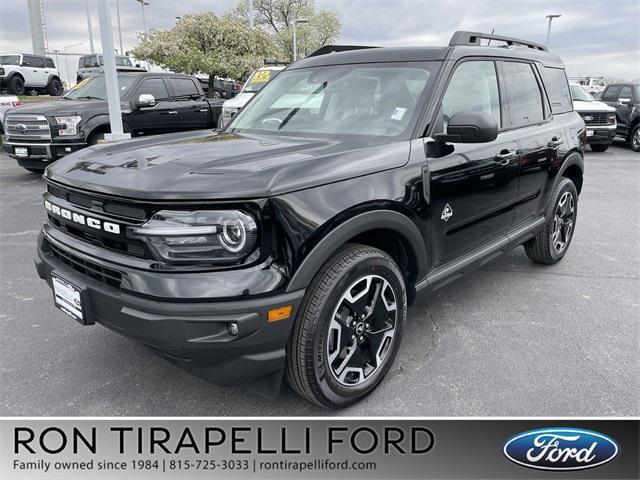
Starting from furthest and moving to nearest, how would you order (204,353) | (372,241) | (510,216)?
(510,216) → (372,241) → (204,353)

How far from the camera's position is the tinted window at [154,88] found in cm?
956

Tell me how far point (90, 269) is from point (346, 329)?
1.22m

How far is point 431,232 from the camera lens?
290 centimetres

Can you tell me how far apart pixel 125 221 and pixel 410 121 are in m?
1.63

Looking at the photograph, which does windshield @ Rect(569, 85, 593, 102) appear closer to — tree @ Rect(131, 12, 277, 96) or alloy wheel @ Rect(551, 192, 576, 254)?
alloy wheel @ Rect(551, 192, 576, 254)

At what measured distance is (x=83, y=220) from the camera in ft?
7.90

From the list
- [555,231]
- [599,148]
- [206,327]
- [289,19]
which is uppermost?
[289,19]

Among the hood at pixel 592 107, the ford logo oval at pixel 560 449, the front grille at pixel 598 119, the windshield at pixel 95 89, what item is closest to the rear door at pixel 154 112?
the windshield at pixel 95 89

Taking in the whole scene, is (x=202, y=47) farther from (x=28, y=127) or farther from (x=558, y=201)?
(x=558, y=201)

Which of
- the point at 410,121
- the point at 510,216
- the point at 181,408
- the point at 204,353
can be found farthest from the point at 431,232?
the point at 181,408

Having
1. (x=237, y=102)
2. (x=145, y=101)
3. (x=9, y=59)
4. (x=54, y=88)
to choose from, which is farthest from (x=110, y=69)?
(x=54, y=88)

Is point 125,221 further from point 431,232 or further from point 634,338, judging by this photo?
point 634,338

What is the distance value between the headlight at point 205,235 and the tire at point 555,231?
316 cm

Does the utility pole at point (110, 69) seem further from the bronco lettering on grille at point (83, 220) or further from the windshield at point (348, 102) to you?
the bronco lettering on grille at point (83, 220)
